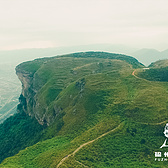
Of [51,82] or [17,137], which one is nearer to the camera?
[17,137]

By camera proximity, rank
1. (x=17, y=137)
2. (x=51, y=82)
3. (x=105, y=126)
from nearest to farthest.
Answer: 1. (x=105, y=126)
2. (x=17, y=137)
3. (x=51, y=82)

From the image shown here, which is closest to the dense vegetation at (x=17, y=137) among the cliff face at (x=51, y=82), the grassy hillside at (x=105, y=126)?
the cliff face at (x=51, y=82)

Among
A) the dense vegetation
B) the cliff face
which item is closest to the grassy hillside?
the cliff face

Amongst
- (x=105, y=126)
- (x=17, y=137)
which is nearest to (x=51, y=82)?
(x=17, y=137)

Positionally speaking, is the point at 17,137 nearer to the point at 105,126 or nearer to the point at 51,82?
the point at 51,82

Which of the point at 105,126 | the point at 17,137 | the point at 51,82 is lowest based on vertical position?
the point at 17,137

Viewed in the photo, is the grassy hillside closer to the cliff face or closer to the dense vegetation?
the cliff face

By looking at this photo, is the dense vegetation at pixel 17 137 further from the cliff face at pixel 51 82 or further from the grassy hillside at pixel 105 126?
the grassy hillside at pixel 105 126

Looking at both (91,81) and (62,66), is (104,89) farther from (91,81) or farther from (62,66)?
(62,66)
